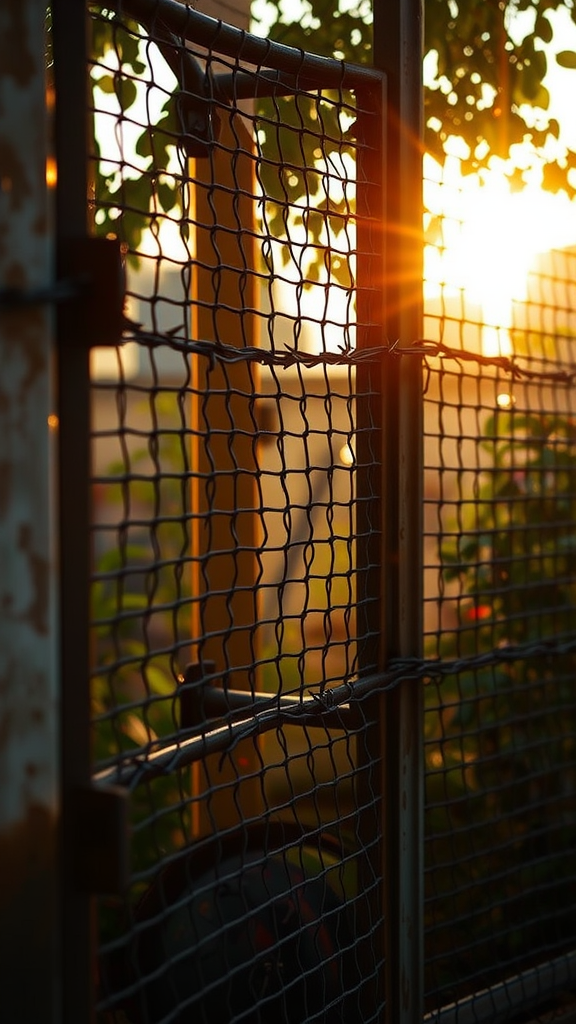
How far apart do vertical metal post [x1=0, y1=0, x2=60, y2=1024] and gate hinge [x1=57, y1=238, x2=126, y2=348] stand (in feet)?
0.15

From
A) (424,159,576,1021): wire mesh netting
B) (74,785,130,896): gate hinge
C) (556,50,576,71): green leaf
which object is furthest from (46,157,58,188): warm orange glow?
(556,50,576,71): green leaf

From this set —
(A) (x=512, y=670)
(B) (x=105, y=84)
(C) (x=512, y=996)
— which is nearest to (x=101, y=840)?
(C) (x=512, y=996)

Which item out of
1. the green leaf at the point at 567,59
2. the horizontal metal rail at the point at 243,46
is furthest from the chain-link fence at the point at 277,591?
the green leaf at the point at 567,59

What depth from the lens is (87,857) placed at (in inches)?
49.9

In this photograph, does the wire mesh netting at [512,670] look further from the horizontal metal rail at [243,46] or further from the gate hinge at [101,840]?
the gate hinge at [101,840]

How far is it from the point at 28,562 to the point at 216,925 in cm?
87

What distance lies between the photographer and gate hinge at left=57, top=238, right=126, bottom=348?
1257 mm

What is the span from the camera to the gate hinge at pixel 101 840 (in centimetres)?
125

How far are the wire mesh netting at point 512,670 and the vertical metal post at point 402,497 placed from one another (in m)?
0.29

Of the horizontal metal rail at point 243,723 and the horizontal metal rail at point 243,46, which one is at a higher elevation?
the horizontal metal rail at point 243,46

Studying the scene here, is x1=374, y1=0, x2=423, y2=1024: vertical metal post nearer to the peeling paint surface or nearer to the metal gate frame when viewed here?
the metal gate frame

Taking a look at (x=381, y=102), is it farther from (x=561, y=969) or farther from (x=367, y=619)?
(x=561, y=969)

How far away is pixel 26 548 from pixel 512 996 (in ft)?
6.25

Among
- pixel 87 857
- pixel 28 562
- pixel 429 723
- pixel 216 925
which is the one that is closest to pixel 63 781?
pixel 87 857
